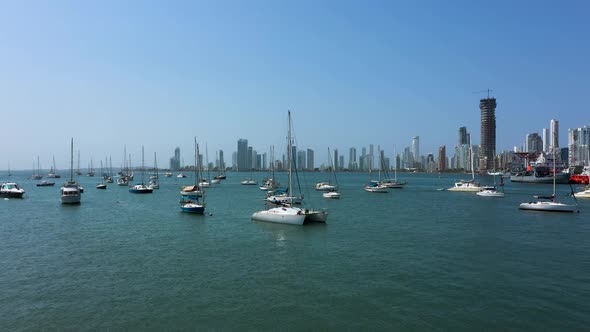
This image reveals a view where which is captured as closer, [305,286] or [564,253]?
[305,286]

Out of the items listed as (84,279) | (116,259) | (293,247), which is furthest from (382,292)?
(116,259)

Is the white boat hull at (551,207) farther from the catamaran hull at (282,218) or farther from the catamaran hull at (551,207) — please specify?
the catamaran hull at (282,218)

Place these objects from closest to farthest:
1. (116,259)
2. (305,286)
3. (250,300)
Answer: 1. (250,300)
2. (305,286)
3. (116,259)

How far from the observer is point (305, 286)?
24.8 meters

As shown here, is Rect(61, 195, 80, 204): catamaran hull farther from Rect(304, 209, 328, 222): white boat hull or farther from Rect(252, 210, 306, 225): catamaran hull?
Rect(304, 209, 328, 222): white boat hull

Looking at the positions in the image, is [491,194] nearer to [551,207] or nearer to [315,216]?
[551,207]

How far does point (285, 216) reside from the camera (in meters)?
49.7

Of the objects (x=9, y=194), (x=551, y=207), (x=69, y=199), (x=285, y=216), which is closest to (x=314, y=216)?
(x=285, y=216)

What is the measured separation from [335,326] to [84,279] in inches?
659

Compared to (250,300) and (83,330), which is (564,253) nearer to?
(250,300)

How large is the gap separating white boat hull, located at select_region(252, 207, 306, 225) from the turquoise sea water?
1.23m

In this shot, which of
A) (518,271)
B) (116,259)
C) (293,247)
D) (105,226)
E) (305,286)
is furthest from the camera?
(105,226)

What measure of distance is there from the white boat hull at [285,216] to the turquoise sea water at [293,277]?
1.23 metres

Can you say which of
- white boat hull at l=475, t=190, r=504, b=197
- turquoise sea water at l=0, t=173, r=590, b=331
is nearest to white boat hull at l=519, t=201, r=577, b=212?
turquoise sea water at l=0, t=173, r=590, b=331
